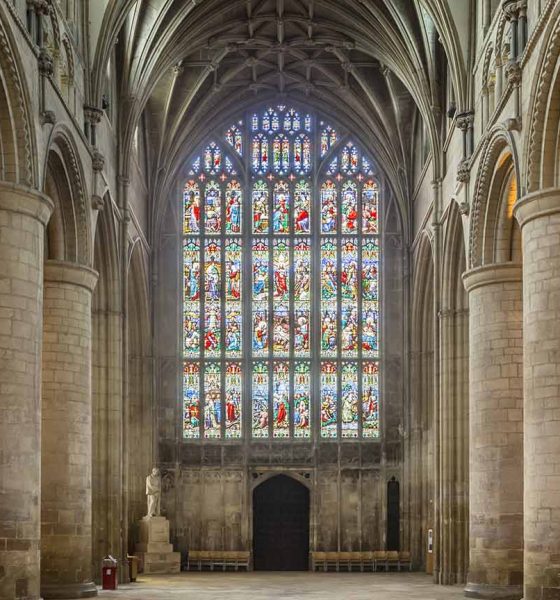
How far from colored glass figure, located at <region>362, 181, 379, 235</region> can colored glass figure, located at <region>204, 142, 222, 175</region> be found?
5.07 meters

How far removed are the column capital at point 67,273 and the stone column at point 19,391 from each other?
534cm

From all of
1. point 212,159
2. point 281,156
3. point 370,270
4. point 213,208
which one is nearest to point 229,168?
point 212,159

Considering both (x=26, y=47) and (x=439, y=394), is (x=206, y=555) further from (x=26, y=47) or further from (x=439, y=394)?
(x=26, y=47)

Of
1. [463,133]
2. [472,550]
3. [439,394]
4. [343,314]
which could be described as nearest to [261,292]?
[343,314]

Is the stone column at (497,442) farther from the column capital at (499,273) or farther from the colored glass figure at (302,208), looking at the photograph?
the colored glass figure at (302,208)

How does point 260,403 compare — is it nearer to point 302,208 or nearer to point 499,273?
point 302,208

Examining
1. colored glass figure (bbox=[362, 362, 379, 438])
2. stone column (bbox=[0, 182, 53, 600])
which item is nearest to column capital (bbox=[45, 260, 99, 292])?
stone column (bbox=[0, 182, 53, 600])

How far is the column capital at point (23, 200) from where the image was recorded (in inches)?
967

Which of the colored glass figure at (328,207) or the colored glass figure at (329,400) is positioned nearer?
the colored glass figure at (329,400)

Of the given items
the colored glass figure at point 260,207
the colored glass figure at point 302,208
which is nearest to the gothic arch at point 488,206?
the colored glass figure at point 302,208

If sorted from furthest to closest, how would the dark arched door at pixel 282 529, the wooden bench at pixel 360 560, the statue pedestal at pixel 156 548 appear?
the dark arched door at pixel 282 529
the wooden bench at pixel 360 560
the statue pedestal at pixel 156 548

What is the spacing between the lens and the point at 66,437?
2988cm

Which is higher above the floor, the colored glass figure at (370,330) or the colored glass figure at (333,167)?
the colored glass figure at (333,167)

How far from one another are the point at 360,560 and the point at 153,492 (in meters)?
7.11
